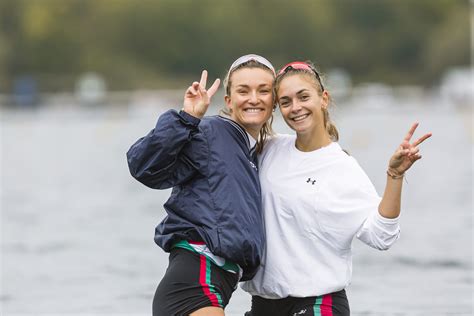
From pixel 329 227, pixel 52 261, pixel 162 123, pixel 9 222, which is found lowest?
pixel 329 227

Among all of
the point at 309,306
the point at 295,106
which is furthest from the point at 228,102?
the point at 309,306

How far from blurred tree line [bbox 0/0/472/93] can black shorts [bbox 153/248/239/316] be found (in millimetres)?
74149

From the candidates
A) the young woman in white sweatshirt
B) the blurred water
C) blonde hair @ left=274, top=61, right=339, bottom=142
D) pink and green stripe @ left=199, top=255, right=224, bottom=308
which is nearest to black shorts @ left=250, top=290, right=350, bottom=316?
the young woman in white sweatshirt

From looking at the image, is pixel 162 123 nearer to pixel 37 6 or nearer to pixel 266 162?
pixel 266 162

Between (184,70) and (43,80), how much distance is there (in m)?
38.5

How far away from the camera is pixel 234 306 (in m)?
7.38

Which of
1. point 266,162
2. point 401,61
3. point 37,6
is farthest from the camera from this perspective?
point 401,61

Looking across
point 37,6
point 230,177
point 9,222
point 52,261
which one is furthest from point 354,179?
point 37,6

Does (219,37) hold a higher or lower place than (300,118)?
higher

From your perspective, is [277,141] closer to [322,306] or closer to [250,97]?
[250,97]

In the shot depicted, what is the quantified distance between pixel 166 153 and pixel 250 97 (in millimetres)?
465

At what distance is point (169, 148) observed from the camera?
4055 mm

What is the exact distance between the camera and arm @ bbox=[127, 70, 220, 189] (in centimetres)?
405

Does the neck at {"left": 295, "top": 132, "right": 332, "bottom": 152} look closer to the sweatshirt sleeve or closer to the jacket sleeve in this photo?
the sweatshirt sleeve
